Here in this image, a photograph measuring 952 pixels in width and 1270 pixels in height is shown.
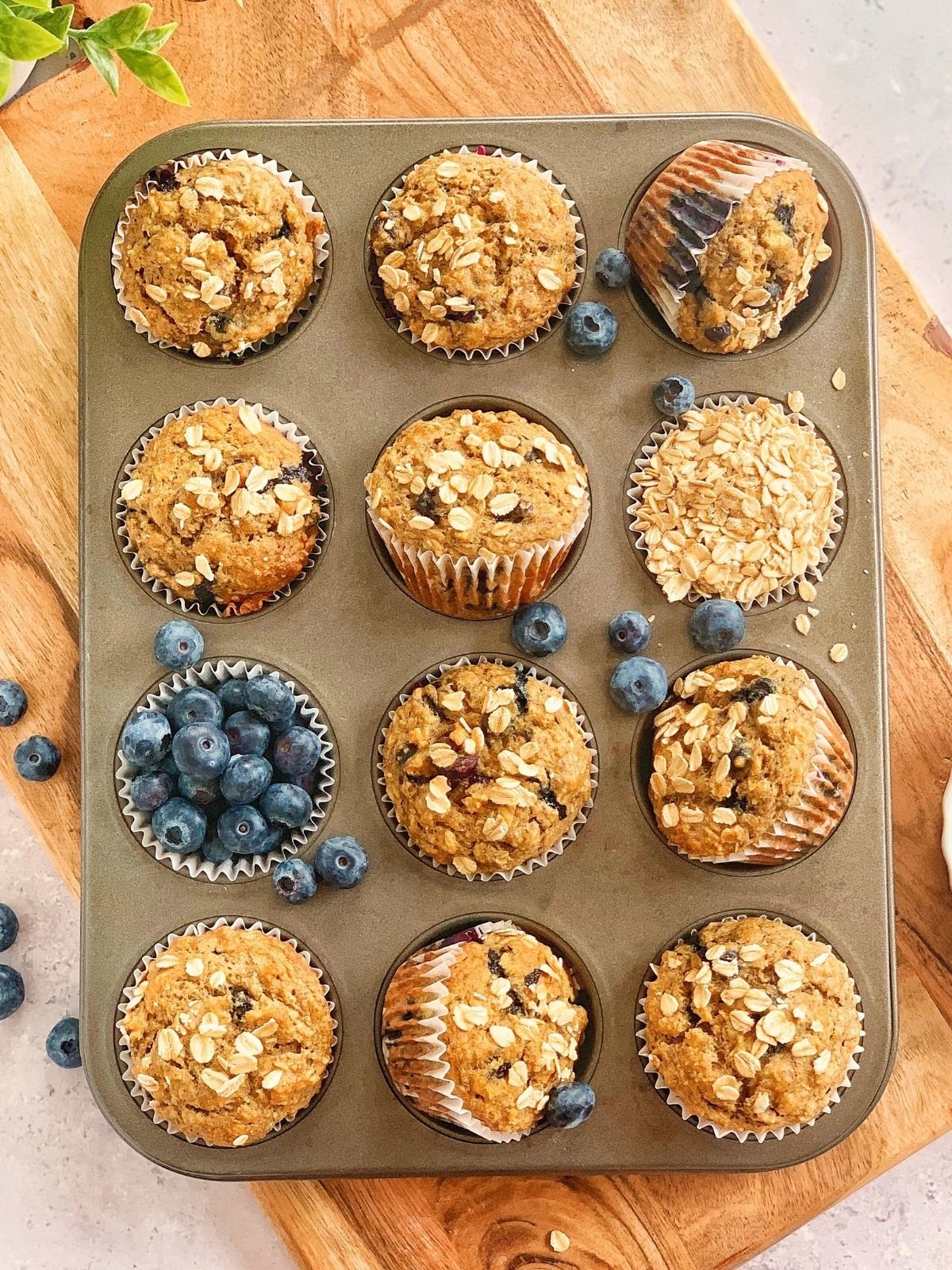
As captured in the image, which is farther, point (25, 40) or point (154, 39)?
point (154, 39)

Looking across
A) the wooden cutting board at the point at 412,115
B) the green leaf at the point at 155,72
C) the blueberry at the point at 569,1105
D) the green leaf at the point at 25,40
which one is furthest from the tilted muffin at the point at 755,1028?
the green leaf at the point at 25,40

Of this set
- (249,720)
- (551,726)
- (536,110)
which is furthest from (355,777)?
(536,110)

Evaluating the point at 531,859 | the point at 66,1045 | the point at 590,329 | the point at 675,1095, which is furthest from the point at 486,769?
the point at 66,1045

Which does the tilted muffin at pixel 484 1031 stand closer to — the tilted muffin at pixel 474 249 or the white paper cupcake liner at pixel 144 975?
the white paper cupcake liner at pixel 144 975

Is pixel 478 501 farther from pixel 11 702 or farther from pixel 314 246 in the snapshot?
pixel 11 702

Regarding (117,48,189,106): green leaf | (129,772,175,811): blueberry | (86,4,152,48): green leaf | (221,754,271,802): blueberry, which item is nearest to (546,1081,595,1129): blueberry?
(221,754,271,802): blueberry

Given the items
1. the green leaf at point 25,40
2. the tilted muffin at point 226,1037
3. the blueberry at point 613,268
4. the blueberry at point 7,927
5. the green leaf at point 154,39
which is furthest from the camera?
the blueberry at point 7,927

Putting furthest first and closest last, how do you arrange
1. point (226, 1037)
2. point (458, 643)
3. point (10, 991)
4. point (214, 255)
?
point (10, 991)
point (458, 643)
point (214, 255)
point (226, 1037)
